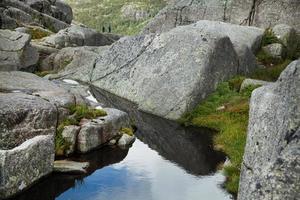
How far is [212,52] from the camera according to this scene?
32.0 meters

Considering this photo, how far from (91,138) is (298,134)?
15080mm

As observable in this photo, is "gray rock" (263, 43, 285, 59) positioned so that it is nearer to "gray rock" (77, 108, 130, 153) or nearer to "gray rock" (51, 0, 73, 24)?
"gray rock" (77, 108, 130, 153)

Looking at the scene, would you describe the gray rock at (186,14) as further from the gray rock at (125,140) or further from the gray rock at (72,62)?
the gray rock at (125,140)

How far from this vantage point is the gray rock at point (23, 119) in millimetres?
18094

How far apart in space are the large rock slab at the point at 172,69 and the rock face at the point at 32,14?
34.4 metres

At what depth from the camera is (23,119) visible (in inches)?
741

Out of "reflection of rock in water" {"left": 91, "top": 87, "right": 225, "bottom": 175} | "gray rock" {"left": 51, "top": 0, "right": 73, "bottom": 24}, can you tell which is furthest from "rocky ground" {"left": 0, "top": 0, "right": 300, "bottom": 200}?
"gray rock" {"left": 51, "top": 0, "right": 73, "bottom": 24}

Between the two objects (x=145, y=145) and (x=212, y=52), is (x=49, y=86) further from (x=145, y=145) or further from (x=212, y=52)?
(x=212, y=52)

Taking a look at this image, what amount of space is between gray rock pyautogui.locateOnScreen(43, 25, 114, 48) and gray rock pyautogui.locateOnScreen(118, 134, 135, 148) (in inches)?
1339

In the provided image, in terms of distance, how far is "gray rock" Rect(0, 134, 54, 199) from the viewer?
51.0 ft

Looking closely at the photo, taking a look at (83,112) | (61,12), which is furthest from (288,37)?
(61,12)

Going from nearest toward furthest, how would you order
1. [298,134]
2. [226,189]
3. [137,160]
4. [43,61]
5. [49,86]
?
1. [298,134]
2. [226,189]
3. [137,160]
4. [49,86]
5. [43,61]

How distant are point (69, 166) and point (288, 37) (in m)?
32.0

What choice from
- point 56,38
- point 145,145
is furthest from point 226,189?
point 56,38
